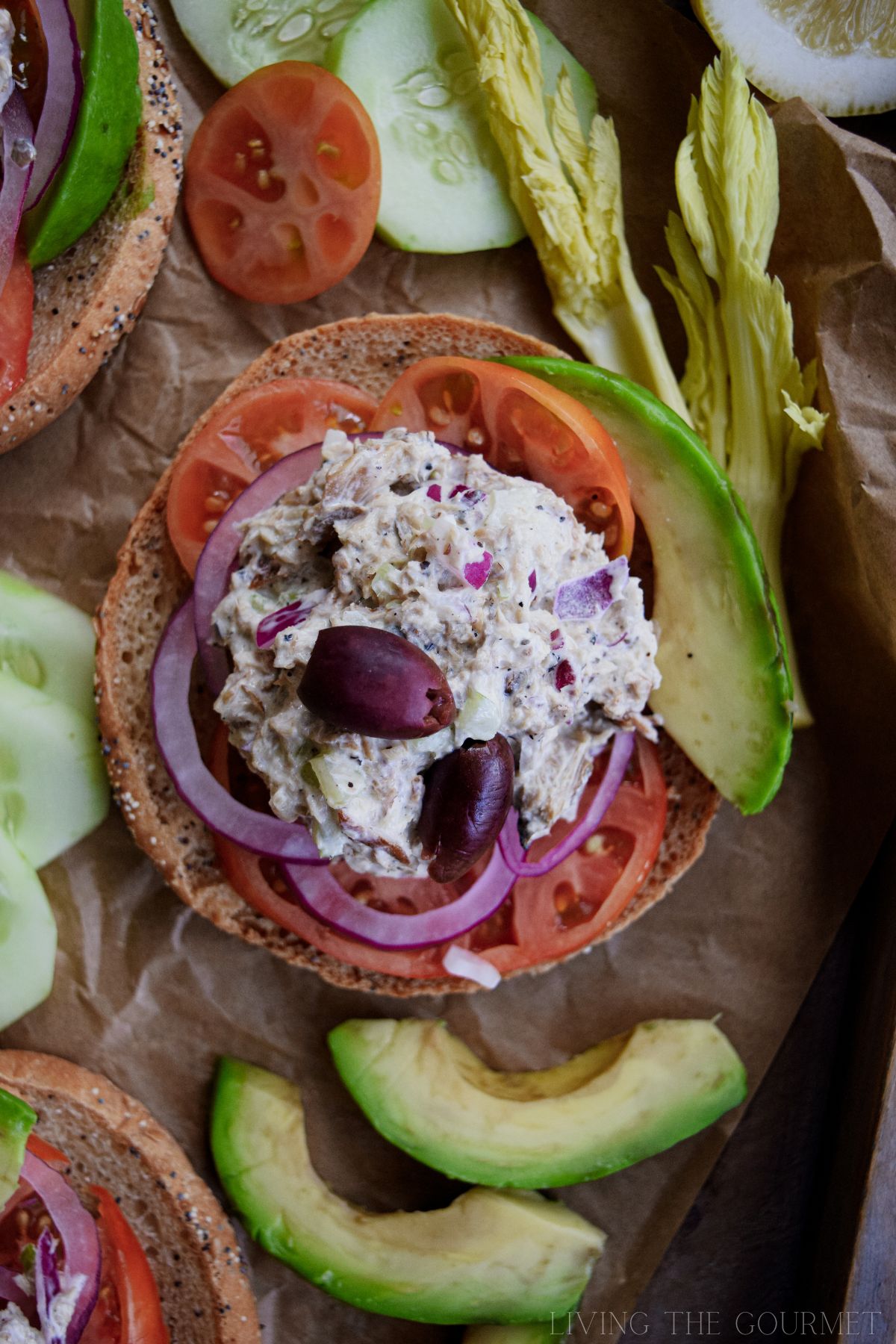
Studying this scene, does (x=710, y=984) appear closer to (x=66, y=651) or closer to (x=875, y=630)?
(x=875, y=630)

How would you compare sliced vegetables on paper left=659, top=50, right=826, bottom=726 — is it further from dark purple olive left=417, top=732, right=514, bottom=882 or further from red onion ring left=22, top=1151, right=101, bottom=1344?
red onion ring left=22, top=1151, right=101, bottom=1344

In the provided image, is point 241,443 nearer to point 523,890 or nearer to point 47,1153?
point 523,890

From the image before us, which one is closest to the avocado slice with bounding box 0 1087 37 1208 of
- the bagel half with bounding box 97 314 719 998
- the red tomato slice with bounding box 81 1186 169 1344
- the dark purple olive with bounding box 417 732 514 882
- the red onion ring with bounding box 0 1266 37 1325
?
the red onion ring with bounding box 0 1266 37 1325

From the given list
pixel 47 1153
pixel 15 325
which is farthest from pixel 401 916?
pixel 15 325

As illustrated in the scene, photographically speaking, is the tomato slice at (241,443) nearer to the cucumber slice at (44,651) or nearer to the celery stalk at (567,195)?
the cucumber slice at (44,651)

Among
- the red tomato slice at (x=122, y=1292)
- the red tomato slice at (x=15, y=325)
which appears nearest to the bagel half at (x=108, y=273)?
the red tomato slice at (x=15, y=325)
